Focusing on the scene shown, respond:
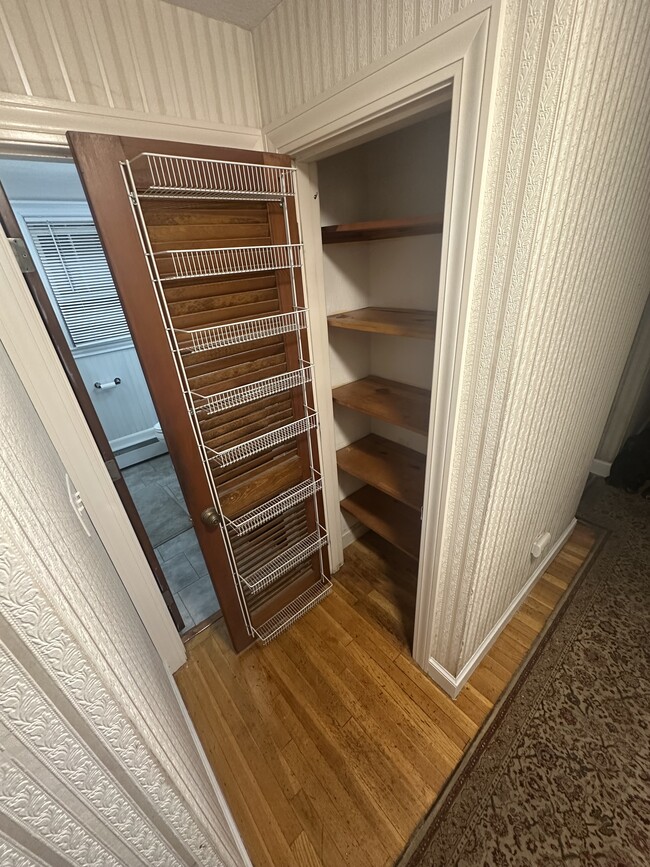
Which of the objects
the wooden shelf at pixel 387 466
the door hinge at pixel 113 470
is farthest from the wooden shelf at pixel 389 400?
the door hinge at pixel 113 470

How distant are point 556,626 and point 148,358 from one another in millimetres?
2117

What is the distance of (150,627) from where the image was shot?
4.86 feet

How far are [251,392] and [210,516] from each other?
0.49m

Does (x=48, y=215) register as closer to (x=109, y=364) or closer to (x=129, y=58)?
(x=109, y=364)

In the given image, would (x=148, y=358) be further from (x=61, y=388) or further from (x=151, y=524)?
(x=151, y=524)

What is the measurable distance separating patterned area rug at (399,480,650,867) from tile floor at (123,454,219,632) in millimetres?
1358

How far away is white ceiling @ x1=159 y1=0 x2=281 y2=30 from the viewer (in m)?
0.97

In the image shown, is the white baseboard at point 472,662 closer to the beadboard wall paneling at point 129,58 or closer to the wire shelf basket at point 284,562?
the wire shelf basket at point 284,562

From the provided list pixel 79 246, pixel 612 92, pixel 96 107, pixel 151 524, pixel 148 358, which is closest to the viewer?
pixel 612 92

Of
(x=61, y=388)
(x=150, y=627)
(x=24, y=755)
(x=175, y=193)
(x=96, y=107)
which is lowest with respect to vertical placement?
(x=150, y=627)

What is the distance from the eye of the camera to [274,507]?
4.99ft

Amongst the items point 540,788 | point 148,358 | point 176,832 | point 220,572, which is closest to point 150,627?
point 220,572

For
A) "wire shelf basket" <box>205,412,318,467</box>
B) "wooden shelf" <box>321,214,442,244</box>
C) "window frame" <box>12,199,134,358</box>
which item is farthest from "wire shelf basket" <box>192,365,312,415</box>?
"window frame" <box>12,199,134,358</box>

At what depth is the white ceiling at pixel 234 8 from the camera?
3.17ft
